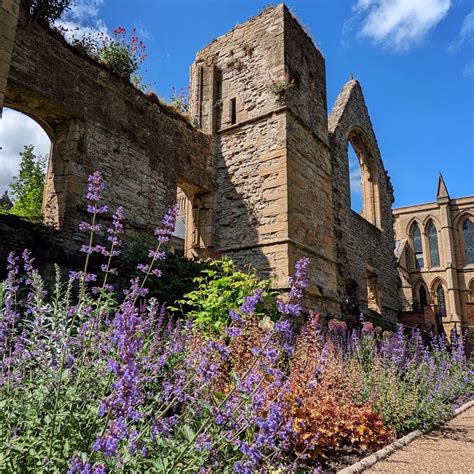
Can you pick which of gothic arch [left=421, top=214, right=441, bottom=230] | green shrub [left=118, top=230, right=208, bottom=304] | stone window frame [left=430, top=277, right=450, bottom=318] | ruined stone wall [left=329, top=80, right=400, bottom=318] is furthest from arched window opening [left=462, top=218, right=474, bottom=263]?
green shrub [left=118, top=230, right=208, bottom=304]

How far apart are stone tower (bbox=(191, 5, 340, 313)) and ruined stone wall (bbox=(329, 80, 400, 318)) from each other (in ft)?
3.94

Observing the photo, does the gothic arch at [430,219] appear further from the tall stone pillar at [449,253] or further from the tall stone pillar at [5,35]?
the tall stone pillar at [5,35]

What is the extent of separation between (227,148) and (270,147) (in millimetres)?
1378

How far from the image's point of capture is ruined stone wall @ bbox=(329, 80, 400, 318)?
1335 cm

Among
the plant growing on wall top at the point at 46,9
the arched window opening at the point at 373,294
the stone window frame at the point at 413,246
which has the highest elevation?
the stone window frame at the point at 413,246

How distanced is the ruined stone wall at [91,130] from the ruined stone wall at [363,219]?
5.29 metres

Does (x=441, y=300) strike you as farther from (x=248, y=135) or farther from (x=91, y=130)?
(x=91, y=130)

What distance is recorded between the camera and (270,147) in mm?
10547

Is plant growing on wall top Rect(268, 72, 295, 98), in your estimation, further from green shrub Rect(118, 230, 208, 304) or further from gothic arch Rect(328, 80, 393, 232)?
green shrub Rect(118, 230, 208, 304)

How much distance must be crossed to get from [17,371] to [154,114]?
8480mm

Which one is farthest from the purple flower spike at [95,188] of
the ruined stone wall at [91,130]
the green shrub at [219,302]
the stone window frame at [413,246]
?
the stone window frame at [413,246]

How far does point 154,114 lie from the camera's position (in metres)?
9.97

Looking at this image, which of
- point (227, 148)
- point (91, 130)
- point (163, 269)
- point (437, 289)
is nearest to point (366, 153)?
point (227, 148)

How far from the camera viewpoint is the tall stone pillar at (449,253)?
34.9 m
